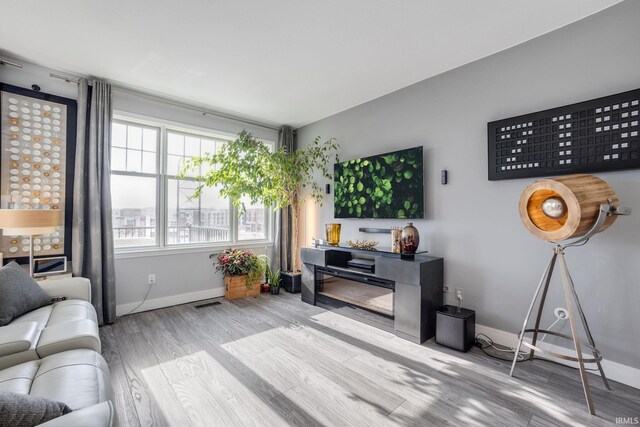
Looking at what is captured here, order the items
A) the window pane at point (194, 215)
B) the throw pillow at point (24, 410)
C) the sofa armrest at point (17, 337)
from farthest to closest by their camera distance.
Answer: the window pane at point (194, 215), the sofa armrest at point (17, 337), the throw pillow at point (24, 410)

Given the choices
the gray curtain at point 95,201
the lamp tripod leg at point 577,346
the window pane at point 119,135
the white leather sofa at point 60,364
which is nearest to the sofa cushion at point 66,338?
the white leather sofa at point 60,364

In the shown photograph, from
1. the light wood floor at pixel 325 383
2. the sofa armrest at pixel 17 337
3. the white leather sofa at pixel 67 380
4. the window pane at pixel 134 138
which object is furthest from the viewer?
the window pane at pixel 134 138

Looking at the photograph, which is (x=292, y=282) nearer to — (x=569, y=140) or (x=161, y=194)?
(x=161, y=194)

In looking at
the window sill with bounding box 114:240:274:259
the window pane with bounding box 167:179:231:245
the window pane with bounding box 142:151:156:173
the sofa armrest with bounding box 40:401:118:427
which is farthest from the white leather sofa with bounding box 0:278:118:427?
the window pane with bounding box 142:151:156:173

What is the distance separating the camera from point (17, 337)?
1.59 metres

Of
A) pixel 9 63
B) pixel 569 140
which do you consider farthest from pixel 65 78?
pixel 569 140

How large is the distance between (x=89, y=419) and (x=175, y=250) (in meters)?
3.15

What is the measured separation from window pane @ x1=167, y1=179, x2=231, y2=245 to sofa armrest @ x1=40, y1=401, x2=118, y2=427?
3.18 meters

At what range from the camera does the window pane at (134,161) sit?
3.59 m

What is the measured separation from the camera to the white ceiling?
6.91ft

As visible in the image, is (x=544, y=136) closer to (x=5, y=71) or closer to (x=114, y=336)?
(x=114, y=336)

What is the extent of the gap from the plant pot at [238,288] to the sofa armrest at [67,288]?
167 centimetres

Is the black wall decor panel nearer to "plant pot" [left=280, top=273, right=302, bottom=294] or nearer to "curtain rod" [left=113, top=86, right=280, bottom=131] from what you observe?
"plant pot" [left=280, top=273, right=302, bottom=294]

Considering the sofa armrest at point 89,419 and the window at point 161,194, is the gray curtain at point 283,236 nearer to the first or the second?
the window at point 161,194
